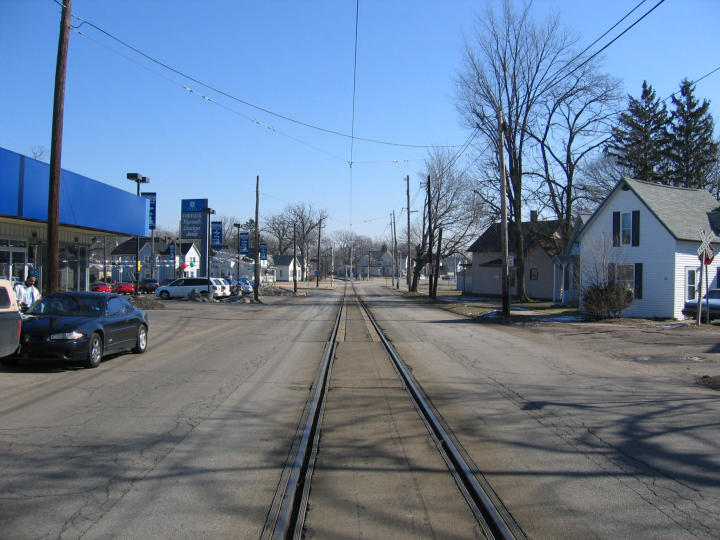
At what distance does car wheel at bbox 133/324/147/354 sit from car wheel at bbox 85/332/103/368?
1.85 meters

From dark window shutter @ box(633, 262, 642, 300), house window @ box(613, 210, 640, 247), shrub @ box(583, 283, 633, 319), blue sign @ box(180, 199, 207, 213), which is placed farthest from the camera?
blue sign @ box(180, 199, 207, 213)

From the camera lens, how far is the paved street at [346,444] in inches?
170

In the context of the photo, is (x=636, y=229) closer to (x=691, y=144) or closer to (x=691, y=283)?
(x=691, y=283)

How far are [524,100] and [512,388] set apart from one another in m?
30.6

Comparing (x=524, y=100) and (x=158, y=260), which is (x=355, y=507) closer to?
(x=524, y=100)

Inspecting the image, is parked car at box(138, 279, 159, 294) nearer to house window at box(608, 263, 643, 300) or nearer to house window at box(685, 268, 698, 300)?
house window at box(608, 263, 643, 300)

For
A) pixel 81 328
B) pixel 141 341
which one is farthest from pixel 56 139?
pixel 81 328

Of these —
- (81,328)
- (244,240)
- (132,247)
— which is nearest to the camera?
(81,328)

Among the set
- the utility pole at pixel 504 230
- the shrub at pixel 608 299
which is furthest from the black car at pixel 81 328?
the shrub at pixel 608 299

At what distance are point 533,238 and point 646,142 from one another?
13.8 metres

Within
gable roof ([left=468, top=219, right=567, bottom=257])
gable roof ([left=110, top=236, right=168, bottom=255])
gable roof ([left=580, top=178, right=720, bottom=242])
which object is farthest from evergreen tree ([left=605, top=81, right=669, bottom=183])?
gable roof ([left=110, top=236, right=168, bottom=255])

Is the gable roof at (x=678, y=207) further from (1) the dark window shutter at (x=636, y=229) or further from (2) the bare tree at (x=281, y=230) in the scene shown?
(2) the bare tree at (x=281, y=230)

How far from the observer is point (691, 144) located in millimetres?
47781

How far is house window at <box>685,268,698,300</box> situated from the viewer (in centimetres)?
2441
